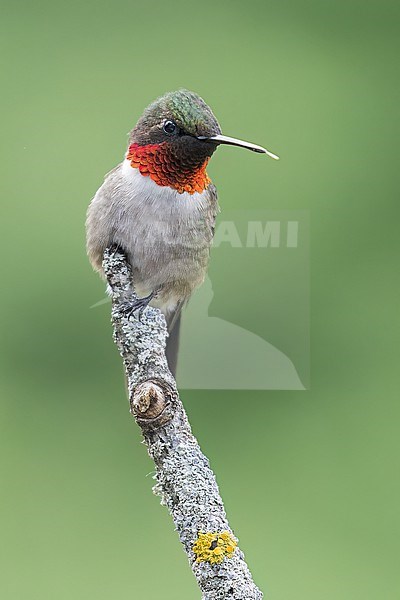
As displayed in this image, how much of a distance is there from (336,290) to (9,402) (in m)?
0.83

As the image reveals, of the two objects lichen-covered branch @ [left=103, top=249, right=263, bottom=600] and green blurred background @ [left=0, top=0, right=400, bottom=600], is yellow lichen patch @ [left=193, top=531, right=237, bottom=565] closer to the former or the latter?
lichen-covered branch @ [left=103, top=249, right=263, bottom=600]

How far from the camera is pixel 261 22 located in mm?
1904

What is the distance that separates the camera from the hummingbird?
134cm

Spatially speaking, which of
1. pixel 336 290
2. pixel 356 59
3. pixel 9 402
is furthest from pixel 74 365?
pixel 356 59

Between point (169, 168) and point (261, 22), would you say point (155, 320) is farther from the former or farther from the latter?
point (261, 22)

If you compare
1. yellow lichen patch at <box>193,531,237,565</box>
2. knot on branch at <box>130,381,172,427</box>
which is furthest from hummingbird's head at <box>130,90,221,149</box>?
yellow lichen patch at <box>193,531,237,565</box>

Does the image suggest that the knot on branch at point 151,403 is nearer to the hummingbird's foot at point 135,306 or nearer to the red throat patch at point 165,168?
the hummingbird's foot at point 135,306

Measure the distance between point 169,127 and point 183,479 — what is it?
21.7 inches

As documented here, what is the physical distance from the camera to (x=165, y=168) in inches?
55.4

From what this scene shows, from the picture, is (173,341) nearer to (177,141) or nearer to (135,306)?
(135,306)

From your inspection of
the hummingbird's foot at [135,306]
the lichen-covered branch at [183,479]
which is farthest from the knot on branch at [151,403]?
the hummingbird's foot at [135,306]

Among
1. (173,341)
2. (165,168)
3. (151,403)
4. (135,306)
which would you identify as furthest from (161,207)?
(151,403)

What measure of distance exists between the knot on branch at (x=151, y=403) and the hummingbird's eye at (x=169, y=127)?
1.31ft

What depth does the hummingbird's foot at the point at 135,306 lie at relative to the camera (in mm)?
1385
